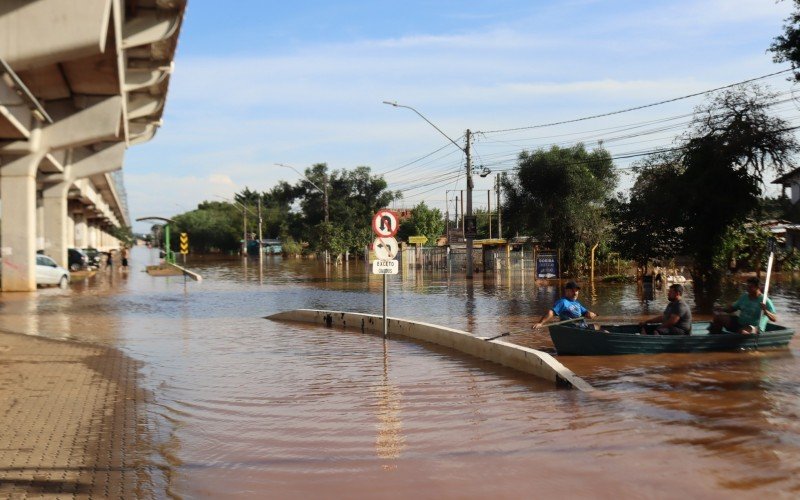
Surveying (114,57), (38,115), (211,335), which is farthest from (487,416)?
(38,115)

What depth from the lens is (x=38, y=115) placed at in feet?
101

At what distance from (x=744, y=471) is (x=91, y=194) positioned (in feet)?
207

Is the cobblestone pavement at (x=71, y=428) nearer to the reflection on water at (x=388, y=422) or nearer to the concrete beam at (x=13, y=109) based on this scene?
the reflection on water at (x=388, y=422)

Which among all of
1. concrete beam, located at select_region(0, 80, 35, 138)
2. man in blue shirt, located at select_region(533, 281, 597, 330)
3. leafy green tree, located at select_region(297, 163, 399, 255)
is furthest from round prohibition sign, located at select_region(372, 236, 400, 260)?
leafy green tree, located at select_region(297, 163, 399, 255)

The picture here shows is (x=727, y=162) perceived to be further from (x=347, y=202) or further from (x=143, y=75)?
(x=347, y=202)

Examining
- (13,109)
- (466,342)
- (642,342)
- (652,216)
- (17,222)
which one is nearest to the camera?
(642,342)

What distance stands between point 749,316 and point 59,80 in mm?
27276

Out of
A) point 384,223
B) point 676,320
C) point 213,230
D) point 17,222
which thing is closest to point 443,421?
point 676,320

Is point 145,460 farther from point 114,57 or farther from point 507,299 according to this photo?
point 114,57

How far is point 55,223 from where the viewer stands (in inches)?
1724

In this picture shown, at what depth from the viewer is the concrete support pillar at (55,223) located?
43344mm

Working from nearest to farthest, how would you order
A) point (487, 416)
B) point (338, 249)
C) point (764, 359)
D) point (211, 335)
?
point (487, 416)
point (764, 359)
point (211, 335)
point (338, 249)

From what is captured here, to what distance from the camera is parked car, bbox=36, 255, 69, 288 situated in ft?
117

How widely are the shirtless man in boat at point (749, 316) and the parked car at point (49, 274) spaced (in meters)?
30.4
